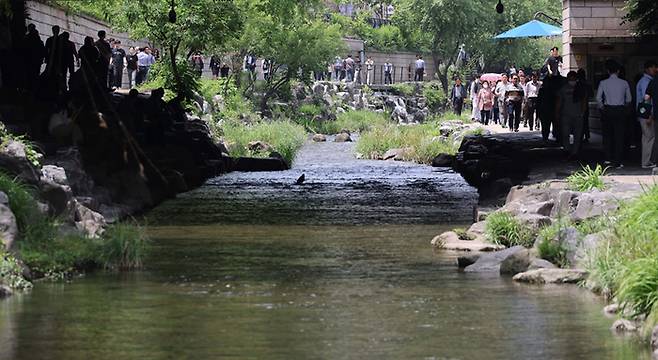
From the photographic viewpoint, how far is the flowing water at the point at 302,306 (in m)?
13.4

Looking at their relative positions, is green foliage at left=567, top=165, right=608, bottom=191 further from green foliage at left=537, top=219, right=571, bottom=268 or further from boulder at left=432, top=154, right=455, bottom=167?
boulder at left=432, top=154, right=455, bottom=167

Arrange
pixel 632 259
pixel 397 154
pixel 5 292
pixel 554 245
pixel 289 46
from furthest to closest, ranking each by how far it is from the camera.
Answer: pixel 289 46
pixel 397 154
pixel 554 245
pixel 5 292
pixel 632 259

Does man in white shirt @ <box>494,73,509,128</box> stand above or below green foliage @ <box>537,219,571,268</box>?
above

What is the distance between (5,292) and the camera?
16.6m

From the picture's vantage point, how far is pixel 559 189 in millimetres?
22094

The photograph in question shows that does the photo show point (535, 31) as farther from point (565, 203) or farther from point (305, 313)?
point (305, 313)

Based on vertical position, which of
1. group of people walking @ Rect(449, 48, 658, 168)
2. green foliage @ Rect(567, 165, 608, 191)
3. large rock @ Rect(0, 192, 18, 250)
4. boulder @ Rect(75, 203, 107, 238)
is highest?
group of people walking @ Rect(449, 48, 658, 168)

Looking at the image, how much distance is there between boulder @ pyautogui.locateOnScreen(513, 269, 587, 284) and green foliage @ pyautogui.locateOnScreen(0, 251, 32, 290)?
5.61 metres

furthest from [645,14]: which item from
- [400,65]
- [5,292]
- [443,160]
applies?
[400,65]

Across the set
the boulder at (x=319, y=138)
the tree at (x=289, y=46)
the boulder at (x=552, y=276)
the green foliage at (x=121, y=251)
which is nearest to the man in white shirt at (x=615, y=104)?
the boulder at (x=552, y=276)

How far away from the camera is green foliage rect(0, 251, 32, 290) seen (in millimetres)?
16984

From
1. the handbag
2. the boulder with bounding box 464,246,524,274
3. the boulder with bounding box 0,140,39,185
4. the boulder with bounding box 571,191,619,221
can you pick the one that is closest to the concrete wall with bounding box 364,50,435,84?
the handbag

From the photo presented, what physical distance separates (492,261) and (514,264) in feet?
2.24

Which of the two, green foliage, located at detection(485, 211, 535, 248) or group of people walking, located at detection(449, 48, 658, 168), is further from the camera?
group of people walking, located at detection(449, 48, 658, 168)
